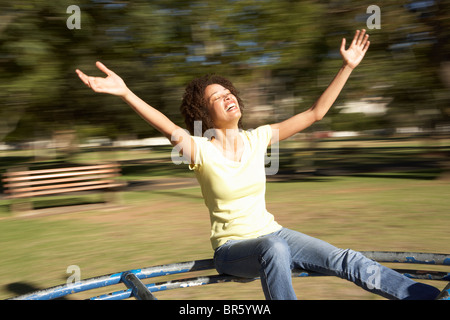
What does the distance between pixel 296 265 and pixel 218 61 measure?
10.3 meters

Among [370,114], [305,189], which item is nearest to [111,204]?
[305,189]

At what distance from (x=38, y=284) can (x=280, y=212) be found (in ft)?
16.2

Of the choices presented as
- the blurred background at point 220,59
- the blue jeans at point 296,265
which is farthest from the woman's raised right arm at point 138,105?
the blurred background at point 220,59

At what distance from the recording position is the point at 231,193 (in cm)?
278

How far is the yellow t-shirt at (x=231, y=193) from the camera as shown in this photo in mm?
2779

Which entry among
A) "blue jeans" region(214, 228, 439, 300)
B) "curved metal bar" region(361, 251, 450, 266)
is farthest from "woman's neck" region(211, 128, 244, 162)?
"curved metal bar" region(361, 251, 450, 266)

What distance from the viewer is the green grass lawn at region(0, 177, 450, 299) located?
5.15 metres

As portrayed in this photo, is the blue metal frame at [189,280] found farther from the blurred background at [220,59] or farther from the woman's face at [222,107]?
the blurred background at [220,59]

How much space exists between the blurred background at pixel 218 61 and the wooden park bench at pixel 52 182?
0.53 m

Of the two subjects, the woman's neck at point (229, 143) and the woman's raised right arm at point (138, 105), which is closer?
the woman's raised right arm at point (138, 105)

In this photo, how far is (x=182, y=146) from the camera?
2.78m

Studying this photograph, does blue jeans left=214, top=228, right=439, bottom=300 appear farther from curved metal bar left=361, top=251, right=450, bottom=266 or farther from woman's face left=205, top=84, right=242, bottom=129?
woman's face left=205, top=84, right=242, bottom=129

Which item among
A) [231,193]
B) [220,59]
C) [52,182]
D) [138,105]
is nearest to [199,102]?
[138,105]

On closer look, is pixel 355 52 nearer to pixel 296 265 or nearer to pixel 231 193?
pixel 231 193
